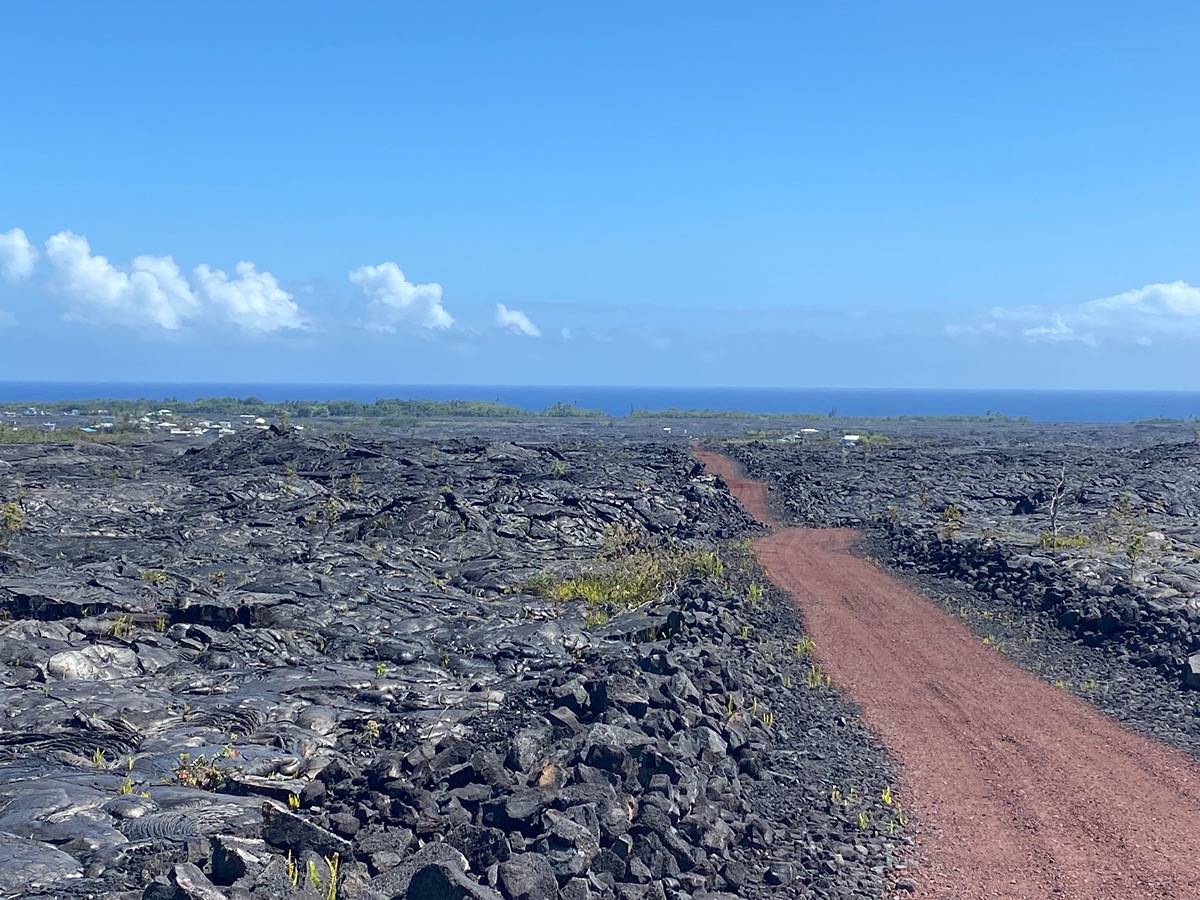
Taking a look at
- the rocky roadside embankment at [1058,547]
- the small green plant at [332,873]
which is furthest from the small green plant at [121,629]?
the rocky roadside embankment at [1058,547]

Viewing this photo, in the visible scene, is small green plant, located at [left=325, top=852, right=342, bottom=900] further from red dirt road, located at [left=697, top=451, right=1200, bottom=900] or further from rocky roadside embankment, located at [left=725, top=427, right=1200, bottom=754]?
rocky roadside embankment, located at [left=725, top=427, right=1200, bottom=754]

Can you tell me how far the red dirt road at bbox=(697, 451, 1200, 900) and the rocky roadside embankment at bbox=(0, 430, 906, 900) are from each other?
659 mm

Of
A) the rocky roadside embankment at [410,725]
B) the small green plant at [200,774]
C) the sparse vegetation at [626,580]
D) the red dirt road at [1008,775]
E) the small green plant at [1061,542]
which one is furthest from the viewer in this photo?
the small green plant at [1061,542]

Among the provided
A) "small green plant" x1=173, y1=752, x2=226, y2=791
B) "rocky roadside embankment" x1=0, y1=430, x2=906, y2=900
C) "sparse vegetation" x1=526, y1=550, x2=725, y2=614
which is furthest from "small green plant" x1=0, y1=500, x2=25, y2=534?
"small green plant" x1=173, y1=752, x2=226, y2=791

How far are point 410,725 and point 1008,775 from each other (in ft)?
26.3

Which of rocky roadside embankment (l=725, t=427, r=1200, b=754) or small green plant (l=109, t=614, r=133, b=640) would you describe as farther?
small green plant (l=109, t=614, r=133, b=640)

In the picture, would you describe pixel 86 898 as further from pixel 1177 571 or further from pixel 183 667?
pixel 1177 571

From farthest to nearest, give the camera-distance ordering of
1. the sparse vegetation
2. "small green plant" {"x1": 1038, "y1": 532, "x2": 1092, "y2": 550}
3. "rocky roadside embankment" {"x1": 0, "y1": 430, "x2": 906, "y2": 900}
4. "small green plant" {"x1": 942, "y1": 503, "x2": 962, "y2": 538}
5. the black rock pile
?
"small green plant" {"x1": 942, "y1": 503, "x2": 962, "y2": 538} < "small green plant" {"x1": 1038, "y1": 532, "x2": 1092, "y2": 550} < the sparse vegetation < the black rock pile < "rocky roadside embankment" {"x1": 0, "y1": 430, "x2": 906, "y2": 900}

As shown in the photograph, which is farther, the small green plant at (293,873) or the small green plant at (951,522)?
the small green plant at (951,522)

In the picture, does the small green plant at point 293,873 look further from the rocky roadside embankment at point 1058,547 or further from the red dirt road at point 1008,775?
the rocky roadside embankment at point 1058,547

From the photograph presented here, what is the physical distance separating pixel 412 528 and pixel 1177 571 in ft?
71.5

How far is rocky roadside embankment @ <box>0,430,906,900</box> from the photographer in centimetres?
995

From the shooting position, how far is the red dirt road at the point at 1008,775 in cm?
1083

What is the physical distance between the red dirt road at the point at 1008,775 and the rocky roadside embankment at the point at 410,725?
66 cm
